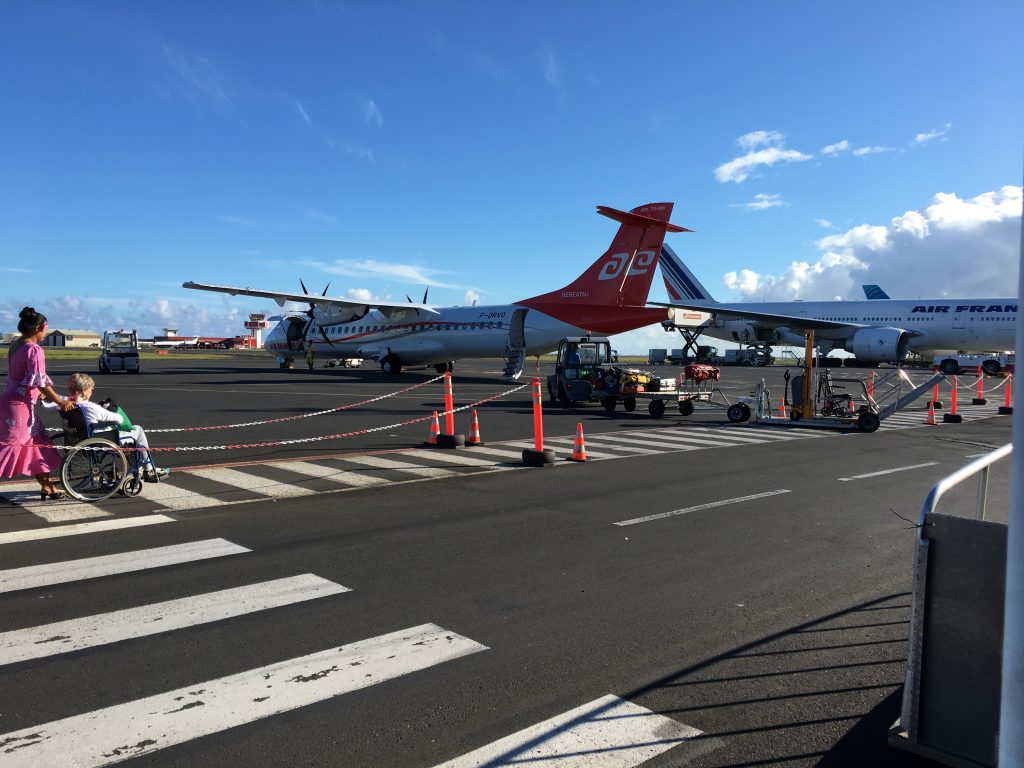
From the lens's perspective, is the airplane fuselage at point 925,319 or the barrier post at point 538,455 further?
the airplane fuselage at point 925,319

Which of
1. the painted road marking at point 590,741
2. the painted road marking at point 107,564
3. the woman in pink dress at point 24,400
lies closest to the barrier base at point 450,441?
the woman in pink dress at point 24,400

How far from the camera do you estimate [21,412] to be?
26.1 ft

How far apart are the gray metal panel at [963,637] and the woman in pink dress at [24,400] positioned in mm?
8226

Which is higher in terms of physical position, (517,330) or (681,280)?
(681,280)

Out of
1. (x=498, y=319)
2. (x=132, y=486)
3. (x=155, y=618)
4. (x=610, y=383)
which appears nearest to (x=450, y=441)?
(x=132, y=486)

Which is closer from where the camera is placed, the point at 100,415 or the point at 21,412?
the point at 21,412

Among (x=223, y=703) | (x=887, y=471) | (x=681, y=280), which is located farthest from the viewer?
(x=681, y=280)

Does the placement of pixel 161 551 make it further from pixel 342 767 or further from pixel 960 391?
pixel 960 391

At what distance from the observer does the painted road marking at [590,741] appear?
10.9ft

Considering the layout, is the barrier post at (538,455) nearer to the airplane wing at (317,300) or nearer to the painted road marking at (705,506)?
the painted road marking at (705,506)

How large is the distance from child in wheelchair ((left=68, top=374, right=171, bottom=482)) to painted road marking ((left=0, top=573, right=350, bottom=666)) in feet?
12.5

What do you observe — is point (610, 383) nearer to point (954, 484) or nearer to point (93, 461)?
point (93, 461)

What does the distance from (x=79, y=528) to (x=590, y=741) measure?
604cm

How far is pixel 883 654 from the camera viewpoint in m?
4.51
